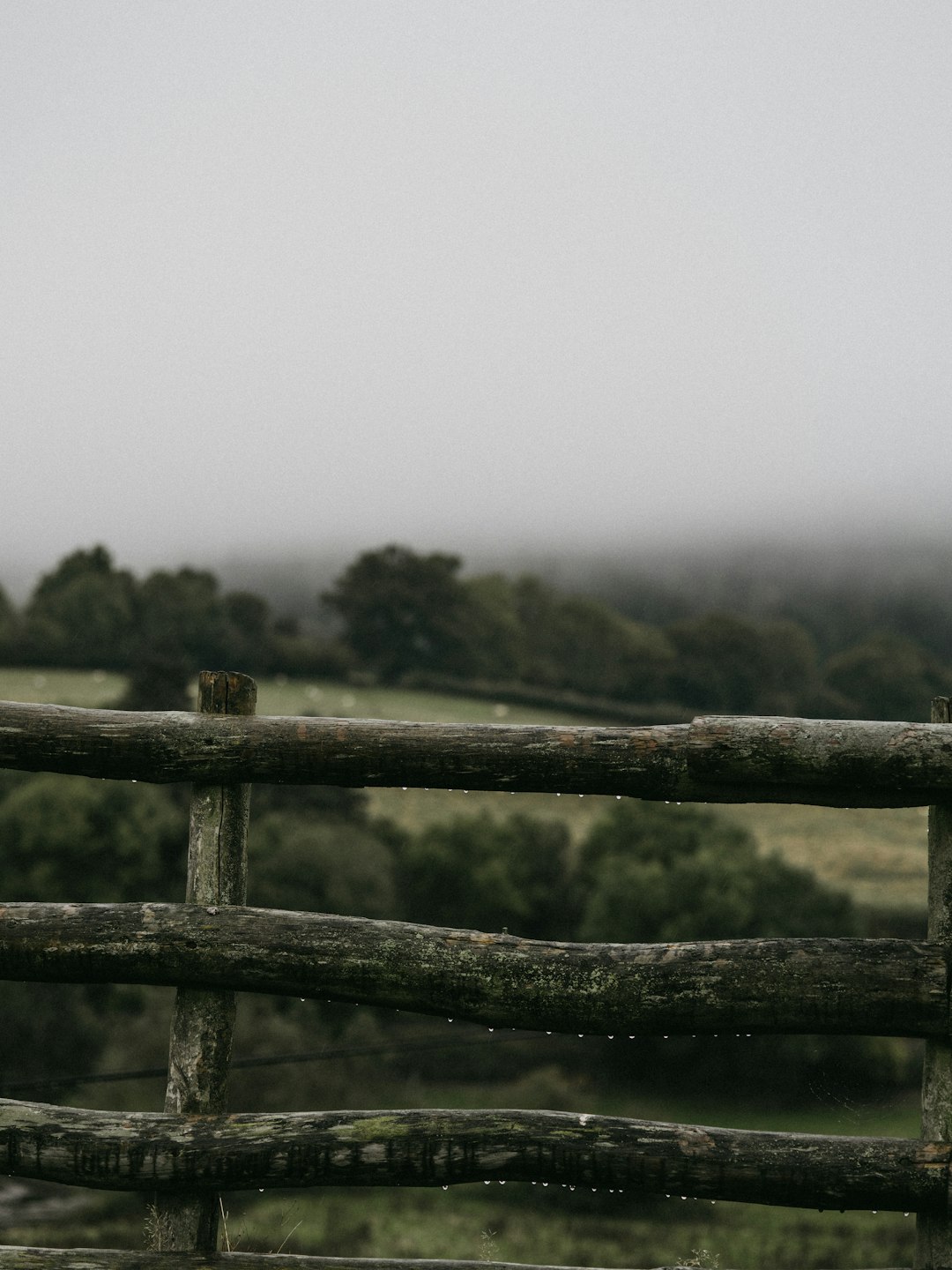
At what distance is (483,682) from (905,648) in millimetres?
33479

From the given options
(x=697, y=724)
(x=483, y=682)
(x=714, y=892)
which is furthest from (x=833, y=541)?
(x=697, y=724)

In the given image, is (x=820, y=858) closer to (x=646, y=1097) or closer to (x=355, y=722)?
(x=646, y=1097)

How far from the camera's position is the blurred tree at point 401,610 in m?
→ 83.0

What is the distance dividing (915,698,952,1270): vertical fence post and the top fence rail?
12cm

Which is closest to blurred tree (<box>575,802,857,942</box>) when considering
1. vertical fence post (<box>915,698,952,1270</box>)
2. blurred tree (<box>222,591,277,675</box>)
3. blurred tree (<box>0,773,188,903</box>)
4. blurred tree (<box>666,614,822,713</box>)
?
blurred tree (<box>0,773,188,903</box>)

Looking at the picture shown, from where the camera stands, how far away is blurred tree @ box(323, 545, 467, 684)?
83.0 metres

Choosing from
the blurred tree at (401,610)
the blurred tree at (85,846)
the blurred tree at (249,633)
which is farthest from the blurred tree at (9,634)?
the blurred tree at (85,846)

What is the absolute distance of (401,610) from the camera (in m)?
86.9

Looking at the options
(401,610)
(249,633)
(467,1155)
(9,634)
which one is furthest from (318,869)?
(401,610)

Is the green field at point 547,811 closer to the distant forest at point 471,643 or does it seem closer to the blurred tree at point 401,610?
the distant forest at point 471,643

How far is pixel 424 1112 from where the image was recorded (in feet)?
10.9

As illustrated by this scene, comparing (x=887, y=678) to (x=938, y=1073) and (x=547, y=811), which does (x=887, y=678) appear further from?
(x=938, y=1073)

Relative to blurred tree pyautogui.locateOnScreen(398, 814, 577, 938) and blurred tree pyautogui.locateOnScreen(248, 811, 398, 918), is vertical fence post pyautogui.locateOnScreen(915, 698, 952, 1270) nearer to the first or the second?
blurred tree pyautogui.locateOnScreen(248, 811, 398, 918)

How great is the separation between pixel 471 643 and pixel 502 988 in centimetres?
8306
